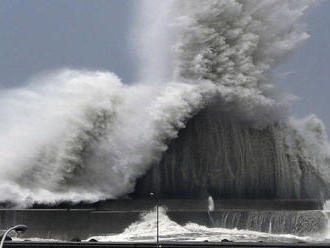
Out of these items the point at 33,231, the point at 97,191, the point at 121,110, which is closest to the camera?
the point at 33,231

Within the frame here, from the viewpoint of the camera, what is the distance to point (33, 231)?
87.8 feet

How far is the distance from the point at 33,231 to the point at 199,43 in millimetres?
13022

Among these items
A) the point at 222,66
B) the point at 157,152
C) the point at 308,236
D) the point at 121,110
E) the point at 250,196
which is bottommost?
the point at 308,236

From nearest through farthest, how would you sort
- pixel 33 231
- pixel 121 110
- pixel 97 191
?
1. pixel 33 231
2. pixel 97 191
3. pixel 121 110

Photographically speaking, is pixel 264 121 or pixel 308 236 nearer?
pixel 308 236

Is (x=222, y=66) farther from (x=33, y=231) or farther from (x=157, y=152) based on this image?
(x=33, y=231)

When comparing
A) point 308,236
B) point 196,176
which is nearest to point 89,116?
point 196,176

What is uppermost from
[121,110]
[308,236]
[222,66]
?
[222,66]

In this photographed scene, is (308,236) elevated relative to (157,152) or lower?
lower

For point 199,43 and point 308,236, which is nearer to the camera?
point 308,236

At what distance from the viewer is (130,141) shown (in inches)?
1276

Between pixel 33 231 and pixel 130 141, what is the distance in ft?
24.7

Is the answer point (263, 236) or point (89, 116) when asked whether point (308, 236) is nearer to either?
point (263, 236)

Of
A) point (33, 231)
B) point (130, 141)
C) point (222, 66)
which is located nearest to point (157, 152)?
point (130, 141)
